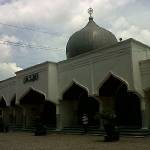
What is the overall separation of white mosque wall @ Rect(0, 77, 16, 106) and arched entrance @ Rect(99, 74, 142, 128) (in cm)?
1189

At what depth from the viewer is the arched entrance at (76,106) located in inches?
932

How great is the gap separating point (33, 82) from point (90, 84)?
671 centimetres

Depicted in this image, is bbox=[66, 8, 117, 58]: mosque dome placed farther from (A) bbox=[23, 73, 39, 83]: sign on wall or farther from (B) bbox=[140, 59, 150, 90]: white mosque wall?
(B) bbox=[140, 59, 150, 90]: white mosque wall

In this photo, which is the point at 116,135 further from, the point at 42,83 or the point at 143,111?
the point at 42,83

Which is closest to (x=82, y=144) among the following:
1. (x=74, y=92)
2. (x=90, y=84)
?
(x=90, y=84)

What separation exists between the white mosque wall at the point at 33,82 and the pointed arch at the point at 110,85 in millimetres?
5239

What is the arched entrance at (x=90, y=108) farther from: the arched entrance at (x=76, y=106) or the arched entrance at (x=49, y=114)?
the arched entrance at (x=49, y=114)

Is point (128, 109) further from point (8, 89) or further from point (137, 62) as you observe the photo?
point (8, 89)

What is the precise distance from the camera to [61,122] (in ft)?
79.8

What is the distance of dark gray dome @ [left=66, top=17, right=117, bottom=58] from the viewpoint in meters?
25.0

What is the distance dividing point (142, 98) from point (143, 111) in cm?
72

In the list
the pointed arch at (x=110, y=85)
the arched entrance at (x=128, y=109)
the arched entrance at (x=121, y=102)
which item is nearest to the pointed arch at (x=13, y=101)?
the arched entrance at (x=121, y=102)

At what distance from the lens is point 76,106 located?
24.9 meters

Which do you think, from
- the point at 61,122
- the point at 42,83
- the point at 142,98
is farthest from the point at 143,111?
the point at 42,83
